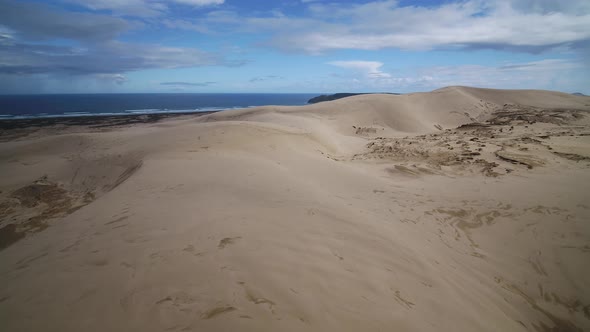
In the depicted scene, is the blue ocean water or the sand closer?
the sand

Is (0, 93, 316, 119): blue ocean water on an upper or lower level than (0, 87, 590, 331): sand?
upper

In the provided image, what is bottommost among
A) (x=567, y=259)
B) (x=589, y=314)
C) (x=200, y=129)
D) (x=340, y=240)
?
(x=589, y=314)

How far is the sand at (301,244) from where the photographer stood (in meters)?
2.20

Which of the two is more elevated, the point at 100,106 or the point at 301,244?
Answer: the point at 100,106

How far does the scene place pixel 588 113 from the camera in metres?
17.7

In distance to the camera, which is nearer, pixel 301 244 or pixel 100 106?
pixel 301 244

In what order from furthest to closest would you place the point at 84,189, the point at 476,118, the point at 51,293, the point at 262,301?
the point at 476,118, the point at 84,189, the point at 51,293, the point at 262,301

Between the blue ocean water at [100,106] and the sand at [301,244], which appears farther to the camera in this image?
the blue ocean water at [100,106]

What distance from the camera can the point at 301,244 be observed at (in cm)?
319

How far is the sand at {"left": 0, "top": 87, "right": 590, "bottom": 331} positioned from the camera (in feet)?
7.22

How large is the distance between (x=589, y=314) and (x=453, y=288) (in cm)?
151

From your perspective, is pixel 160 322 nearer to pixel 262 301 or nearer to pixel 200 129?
pixel 262 301

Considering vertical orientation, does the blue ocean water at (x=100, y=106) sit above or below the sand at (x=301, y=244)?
above

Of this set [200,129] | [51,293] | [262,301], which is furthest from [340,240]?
[200,129]
